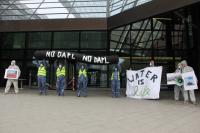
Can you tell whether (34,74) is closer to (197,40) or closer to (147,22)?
(147,22)

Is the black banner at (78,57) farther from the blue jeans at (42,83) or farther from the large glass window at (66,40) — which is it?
the large glass window at (66,40)

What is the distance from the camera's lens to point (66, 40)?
23422 millimetres

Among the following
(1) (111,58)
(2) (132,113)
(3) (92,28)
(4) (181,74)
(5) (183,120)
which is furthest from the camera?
(3) (92,28)

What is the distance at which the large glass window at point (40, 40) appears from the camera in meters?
23.7

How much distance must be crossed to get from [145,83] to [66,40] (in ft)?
31.1

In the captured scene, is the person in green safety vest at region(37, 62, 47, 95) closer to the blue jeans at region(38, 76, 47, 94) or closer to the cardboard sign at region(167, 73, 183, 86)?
the blue jeans at region(38, 76, 47, 94)

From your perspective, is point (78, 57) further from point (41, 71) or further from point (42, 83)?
point (42, 83)

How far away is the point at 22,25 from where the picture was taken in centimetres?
2062

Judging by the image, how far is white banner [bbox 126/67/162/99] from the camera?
1495 cm

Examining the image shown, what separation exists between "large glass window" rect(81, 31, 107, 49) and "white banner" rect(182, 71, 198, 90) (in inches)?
381

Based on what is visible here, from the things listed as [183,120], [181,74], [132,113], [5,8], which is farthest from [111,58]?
[5,8]

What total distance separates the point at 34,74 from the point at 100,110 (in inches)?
552

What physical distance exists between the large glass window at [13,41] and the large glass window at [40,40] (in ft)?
1.97

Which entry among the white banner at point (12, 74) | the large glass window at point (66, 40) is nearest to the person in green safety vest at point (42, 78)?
the white banner at point (12, 74)
